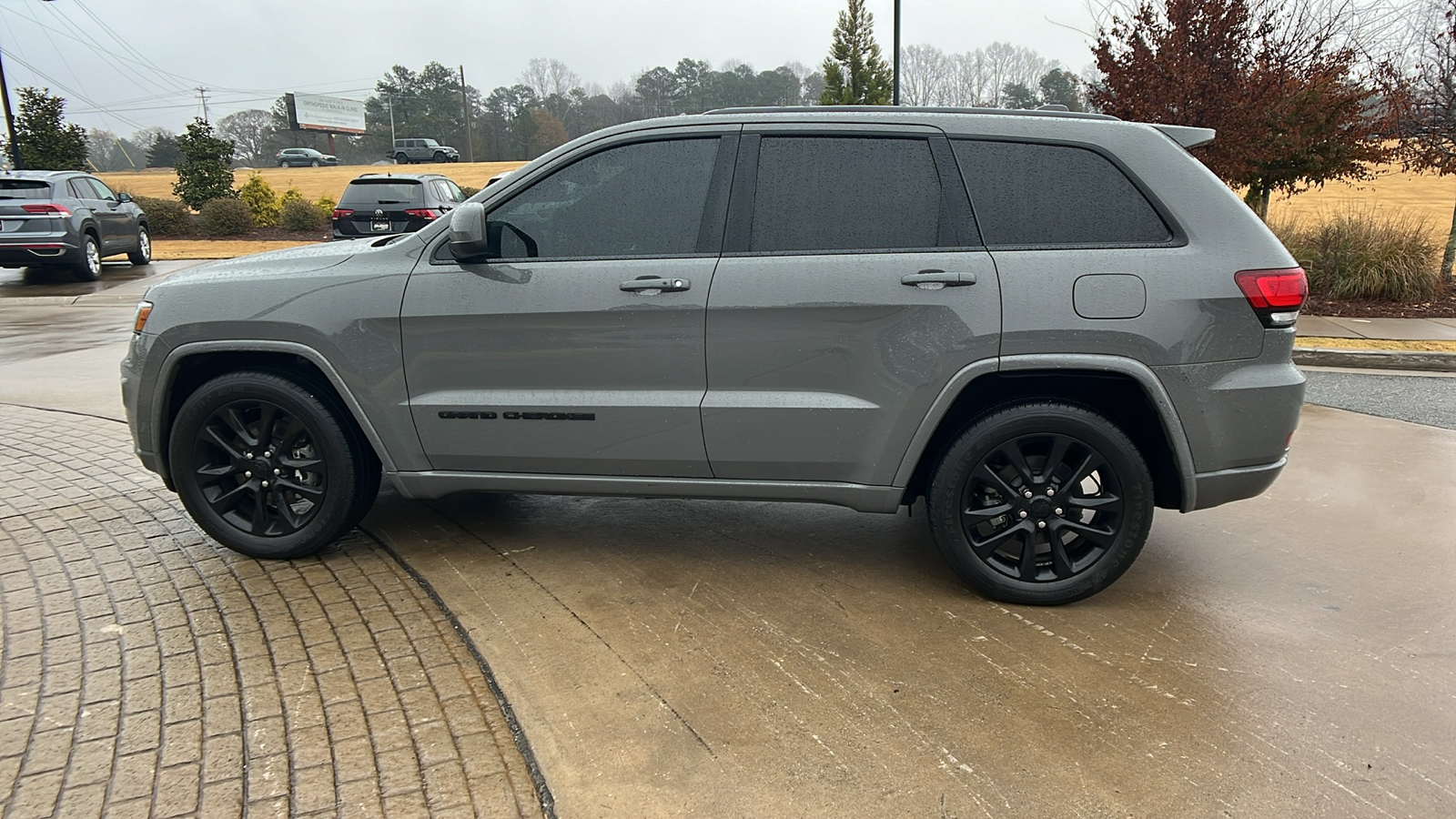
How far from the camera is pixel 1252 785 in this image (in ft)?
8.47

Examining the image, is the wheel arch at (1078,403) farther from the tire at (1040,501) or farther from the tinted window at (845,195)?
the tinted window at (845,195)

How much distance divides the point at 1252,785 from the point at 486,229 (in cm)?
324

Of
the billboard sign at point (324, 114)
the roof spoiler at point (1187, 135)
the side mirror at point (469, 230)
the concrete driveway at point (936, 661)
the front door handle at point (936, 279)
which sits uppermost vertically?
the billboard sign at point (324, 114)

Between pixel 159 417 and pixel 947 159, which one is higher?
pixel 947 159

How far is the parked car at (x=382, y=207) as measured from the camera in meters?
16.1

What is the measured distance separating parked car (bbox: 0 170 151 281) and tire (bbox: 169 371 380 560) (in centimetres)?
1431

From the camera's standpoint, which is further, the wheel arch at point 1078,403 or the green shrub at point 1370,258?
the green shrub at point 1370,258

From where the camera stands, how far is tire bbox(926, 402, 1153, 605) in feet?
11.4

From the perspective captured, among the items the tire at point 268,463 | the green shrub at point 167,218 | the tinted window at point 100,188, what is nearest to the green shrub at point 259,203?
the green shrub at point 167,218

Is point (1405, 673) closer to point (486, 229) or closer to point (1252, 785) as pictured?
point (1252, 785)

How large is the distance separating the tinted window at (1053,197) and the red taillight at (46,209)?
654 inches

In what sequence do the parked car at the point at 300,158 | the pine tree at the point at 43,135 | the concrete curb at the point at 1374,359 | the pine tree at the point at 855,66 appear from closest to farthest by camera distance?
the concrete curb at the point at 1374,359
the pine tree at the point at 43,135
the pine tree at the point at 855,66
the parked car at the point at 300,158

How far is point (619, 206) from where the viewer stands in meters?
3.74

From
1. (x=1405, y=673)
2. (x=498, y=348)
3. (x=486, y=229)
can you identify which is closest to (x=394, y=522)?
(x=498, y=348)
